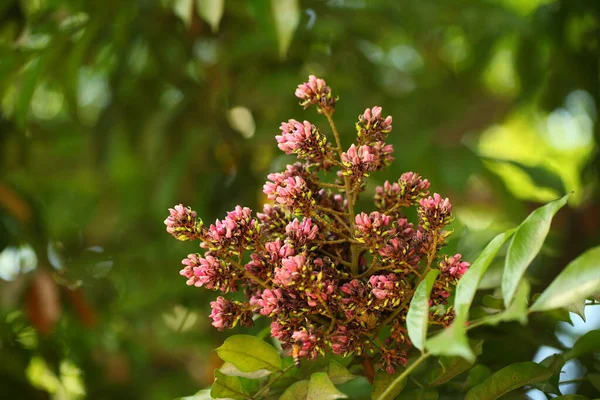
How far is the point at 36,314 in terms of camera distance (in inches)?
48.0

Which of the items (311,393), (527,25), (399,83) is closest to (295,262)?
(311,393)

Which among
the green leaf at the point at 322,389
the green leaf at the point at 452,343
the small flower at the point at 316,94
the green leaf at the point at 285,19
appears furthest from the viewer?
the green leaf at the point at 285,19

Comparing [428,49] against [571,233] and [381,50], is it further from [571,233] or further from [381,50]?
[571,233]

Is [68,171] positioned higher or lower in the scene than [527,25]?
lower

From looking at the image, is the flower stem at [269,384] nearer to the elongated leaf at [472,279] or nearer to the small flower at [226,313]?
the small flower at [226,313]

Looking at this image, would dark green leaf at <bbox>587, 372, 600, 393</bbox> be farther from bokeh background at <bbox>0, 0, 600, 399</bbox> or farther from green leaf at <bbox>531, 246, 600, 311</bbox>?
bokeh background at <bbox>0, 0, 600, 399</bbox>

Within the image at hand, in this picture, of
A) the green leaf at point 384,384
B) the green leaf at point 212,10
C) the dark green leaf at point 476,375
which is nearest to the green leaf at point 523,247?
the green leaf at point 384,384

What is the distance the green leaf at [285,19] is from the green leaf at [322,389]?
0.57m

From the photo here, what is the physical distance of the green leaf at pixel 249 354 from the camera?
0.57m

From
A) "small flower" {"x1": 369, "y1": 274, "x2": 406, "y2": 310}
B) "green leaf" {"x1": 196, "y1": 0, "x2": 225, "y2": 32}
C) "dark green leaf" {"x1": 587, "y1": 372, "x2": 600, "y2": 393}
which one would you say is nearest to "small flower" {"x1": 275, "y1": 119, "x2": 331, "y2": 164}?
"small flower" {"x1": 369, "y1": 274, "x2": 406, "y2": 310}

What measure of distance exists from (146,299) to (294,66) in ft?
1.99

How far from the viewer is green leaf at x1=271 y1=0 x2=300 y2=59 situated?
38.1 inches

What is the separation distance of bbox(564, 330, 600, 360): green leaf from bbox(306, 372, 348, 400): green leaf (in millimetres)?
272

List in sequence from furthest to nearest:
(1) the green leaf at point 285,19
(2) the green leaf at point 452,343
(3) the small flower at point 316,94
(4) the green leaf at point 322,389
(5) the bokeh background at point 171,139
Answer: (5) the bokeh background at point 171,139, (1) the green leaf at point 285,19, (3) the small flower at point 316,94, (4) the green leaf at point 322,389, (2) the green leaf at point 452,343
